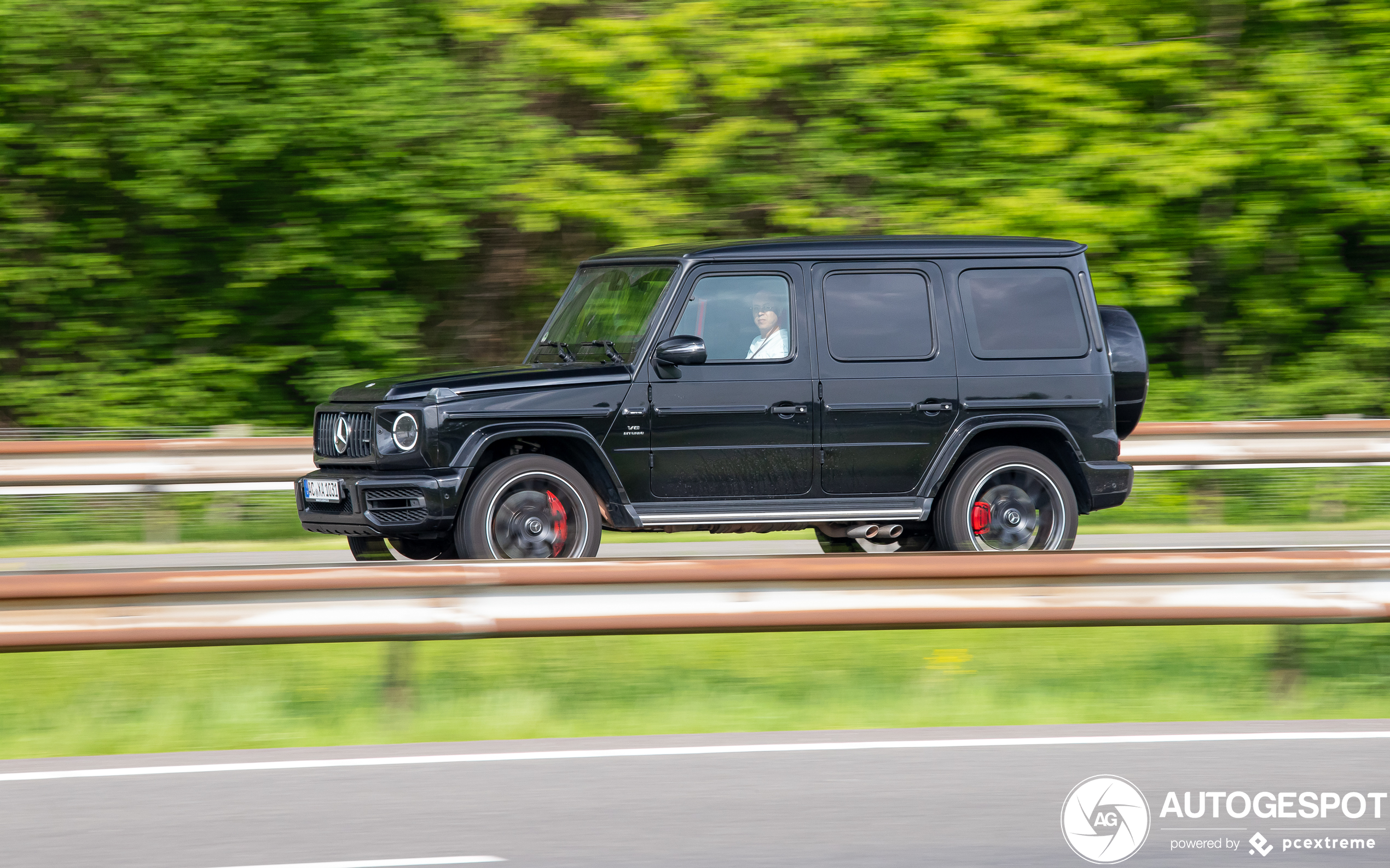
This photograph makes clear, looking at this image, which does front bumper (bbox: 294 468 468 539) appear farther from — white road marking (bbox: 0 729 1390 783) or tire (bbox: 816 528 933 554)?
tire (bbox: 816 528 933 554)

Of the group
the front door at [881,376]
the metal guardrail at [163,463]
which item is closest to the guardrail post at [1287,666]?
the front door at [881,376]

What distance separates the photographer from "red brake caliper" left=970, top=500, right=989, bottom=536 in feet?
30.8

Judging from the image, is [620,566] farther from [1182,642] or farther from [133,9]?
[133,9]

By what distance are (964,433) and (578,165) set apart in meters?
8.74

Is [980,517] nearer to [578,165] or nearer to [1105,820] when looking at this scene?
[1105,820]

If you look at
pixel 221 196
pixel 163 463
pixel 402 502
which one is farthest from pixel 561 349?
pixel 221 196

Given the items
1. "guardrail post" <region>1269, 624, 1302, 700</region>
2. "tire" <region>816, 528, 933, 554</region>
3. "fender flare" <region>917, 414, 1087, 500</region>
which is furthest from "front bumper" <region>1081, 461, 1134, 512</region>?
"guardrail post" <region>1269, 624, 1302, 700</region>

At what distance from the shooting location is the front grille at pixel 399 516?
854cm

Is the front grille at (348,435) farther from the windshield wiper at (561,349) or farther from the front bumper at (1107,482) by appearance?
the front bumper at (1107,482)

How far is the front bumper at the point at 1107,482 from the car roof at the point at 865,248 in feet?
4.13

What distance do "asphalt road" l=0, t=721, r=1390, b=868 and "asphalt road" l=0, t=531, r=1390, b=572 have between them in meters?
5.04

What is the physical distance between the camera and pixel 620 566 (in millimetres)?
6555

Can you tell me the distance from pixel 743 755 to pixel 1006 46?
13327 mm

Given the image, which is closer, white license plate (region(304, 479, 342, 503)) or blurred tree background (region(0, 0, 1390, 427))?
white license plate (region(304, 479, 342, 503))
